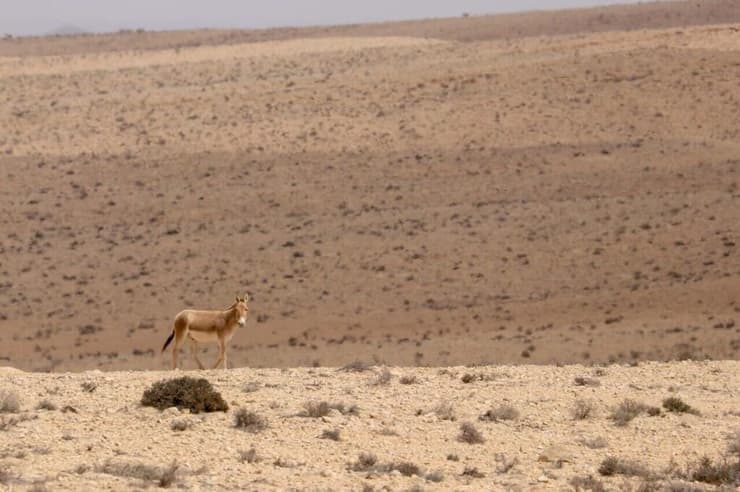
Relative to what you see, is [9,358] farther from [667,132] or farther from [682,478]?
[667,132]

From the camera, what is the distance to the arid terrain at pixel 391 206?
36.9 meters

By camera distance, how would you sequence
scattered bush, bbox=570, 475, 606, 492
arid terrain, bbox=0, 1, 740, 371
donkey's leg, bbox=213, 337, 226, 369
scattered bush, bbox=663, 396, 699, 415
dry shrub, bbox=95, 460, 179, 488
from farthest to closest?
arid terrain, bbox=0, 1, 740, 371
donkey's leg, bbox=213, 337, 226, 369
scattered bush, bbox=663, 396, 699, 415
scattered bush, bbox=570, 475, 606, 492
dry shrub, bbox=95, 460, 179, 488

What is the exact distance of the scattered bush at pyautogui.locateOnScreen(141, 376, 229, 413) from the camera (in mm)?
15523

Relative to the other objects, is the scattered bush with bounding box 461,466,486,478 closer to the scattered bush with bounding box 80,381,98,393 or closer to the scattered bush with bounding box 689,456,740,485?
the scattered bush with bounding box 689,456,740,485

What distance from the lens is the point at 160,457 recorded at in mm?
13734

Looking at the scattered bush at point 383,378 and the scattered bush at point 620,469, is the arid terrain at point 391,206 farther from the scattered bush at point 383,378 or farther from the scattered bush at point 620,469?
the scattered bush at point 620,469

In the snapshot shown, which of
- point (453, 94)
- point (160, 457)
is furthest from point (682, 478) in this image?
point (453, 94)

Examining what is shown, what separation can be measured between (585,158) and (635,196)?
5.44 meters

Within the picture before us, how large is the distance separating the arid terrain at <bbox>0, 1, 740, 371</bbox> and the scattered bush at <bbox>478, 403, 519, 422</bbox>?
28.8 ft

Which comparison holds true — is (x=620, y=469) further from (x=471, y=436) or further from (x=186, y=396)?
(x=186, y=396)

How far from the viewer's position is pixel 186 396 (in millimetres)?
15531

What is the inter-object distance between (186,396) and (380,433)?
2.12 meters

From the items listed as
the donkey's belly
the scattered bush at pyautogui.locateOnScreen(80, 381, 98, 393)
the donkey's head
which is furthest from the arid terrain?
the scattered bush at pyautogui.locateOnScreen(80, 381, 98, 393)

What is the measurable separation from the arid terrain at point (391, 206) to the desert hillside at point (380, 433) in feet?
24.5
